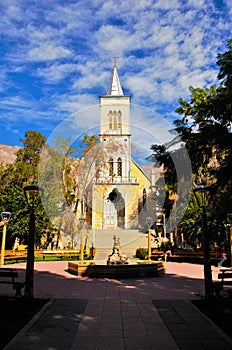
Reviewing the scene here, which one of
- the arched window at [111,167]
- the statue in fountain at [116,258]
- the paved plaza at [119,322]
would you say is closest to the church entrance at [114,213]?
the arched window at [111,167]

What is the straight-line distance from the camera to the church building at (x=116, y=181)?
69.0 ft

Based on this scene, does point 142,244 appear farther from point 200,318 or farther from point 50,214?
point 200,318

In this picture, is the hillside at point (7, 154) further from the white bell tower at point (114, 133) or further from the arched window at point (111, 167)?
the white bell tower at point (114, 133)

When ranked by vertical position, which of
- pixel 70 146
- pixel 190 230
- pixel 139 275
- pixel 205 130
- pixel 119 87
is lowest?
pixel 139 275

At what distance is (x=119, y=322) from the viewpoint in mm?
5137

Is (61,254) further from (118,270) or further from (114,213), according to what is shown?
(114,213)

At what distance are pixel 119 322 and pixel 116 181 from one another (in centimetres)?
2227

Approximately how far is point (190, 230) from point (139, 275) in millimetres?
13826

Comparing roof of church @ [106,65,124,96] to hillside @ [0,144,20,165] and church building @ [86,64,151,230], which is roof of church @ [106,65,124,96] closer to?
church building @ [86,64,151,230]

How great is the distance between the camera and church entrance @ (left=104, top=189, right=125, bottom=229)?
104ft

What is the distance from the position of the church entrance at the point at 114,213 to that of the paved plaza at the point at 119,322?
23.0 meters

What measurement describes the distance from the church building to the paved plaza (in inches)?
513

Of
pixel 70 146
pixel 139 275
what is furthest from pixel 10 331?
pixel 70 146

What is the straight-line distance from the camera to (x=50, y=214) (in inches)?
1021
